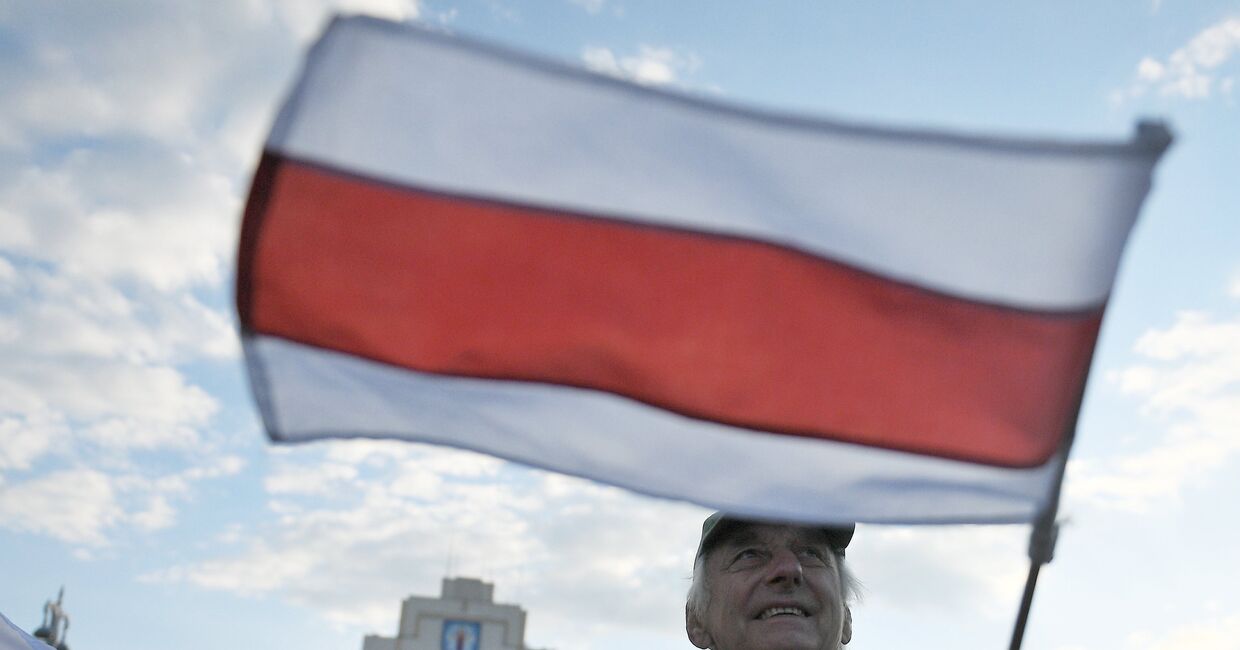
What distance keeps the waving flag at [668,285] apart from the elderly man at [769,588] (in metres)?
0.87

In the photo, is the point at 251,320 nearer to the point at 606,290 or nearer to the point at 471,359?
the point at 471,359

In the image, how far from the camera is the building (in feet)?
112

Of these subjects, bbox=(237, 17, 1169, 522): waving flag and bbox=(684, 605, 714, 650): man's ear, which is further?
bbox=(684, 605, 714, 650): man's ear

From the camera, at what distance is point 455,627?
3431cm

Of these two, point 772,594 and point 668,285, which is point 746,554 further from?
point 668,285

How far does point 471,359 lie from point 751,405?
69cm

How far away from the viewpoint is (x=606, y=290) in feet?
9.21

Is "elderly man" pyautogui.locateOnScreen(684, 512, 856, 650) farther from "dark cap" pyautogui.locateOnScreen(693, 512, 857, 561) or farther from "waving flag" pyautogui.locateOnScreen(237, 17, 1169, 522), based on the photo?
"waving flag" pyautogui.locateOnScreen(237, 17, 1169, 522)

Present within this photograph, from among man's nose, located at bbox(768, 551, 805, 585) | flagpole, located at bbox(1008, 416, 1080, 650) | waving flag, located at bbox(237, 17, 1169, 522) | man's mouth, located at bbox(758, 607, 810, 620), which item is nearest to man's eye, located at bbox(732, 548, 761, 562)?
man's nose, located at bbox(768, 551, 805, 585)

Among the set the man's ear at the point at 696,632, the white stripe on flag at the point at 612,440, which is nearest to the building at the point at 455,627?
the man's ear at the point at 696,632

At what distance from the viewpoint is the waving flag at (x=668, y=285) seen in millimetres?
2600

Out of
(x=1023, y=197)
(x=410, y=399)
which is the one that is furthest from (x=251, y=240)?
(x=1023, y=197)

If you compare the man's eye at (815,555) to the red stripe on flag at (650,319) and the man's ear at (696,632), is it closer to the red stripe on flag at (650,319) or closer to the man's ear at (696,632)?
the man's ear at (696,632)

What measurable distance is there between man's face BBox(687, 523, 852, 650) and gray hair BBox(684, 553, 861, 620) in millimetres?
24
